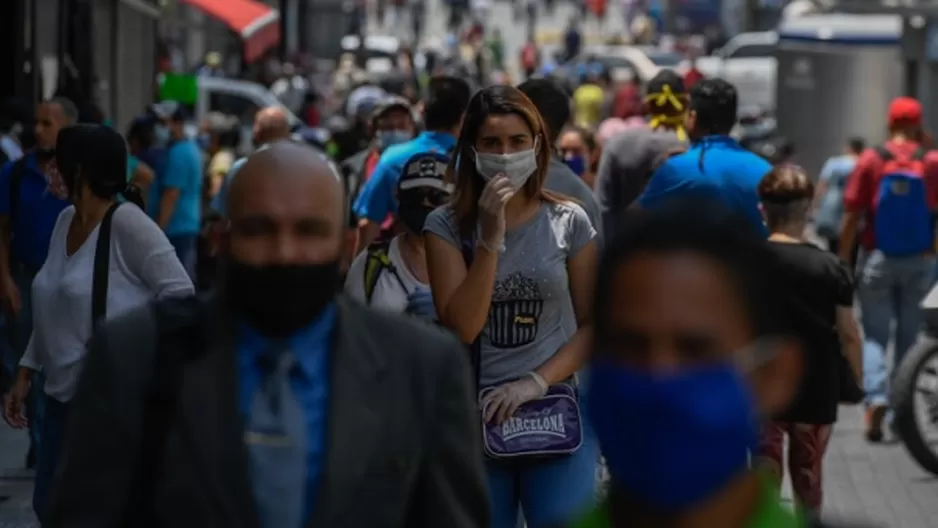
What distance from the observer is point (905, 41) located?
25266 millimetres

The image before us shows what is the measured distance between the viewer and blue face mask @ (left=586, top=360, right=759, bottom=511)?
2.49 m

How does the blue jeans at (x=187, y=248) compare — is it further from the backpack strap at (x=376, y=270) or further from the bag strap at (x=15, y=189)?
the backpack strap at (x=376, y=270)

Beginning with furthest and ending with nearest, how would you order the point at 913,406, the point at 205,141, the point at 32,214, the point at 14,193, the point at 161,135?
the point at 205,141
the point at 161,135
the point at 913,406
the point at 14,193
the point at 32,214

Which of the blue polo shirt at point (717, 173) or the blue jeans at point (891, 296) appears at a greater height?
the blue polo shirt at point (717, 173)

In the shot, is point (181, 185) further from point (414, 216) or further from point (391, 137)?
point (414, 216)

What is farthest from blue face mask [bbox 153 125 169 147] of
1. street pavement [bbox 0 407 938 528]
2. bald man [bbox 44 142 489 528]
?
bald man [bbox 44 142 489 528]

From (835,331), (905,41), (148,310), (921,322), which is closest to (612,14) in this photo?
(905,41)

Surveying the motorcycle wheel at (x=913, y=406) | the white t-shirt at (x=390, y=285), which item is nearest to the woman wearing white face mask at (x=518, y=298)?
the white t-shirt at (x=390, y=285)

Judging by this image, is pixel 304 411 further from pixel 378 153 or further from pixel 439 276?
pixel 378 153

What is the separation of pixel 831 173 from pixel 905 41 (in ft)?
19.6

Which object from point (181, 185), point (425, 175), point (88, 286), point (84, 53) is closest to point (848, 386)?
point (425, 175)

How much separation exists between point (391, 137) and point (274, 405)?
28.2 ft

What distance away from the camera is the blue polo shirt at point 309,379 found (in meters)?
3.40

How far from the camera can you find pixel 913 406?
35.5 feet
